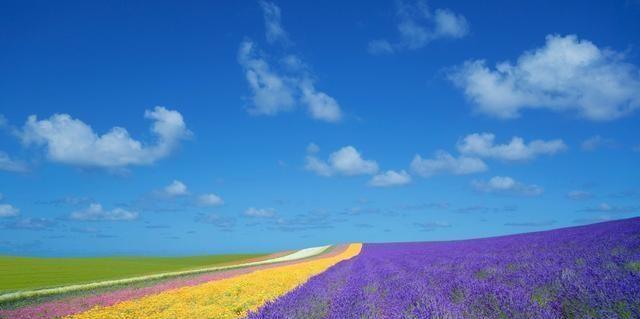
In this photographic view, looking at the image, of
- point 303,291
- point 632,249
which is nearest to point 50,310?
point 303,291

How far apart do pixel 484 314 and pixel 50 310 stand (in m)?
11.1

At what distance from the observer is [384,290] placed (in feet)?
24.9

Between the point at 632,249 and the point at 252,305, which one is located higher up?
the point at 632,249

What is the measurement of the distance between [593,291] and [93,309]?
10.7 metres

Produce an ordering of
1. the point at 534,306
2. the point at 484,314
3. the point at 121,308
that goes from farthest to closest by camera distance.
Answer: the point at 121,308 < the point at 484,314 < the point at 534,306

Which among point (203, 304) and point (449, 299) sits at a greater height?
point (449, 299)

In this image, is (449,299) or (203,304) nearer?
(449,299)

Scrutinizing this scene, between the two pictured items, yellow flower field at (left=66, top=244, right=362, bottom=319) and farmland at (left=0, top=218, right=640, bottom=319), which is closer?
farmland at (left=0, top=218, right=640, bottom=319)

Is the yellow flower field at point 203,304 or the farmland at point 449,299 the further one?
the yellow flower field at point 203,304

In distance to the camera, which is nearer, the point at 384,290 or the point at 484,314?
the point at 484,314

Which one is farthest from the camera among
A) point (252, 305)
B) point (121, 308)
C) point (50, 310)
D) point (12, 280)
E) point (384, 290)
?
point (12, 280)

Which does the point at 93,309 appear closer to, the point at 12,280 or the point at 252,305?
the point at 252,305

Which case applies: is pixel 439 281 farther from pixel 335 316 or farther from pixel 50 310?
pixel 50 310

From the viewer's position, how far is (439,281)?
783cm
